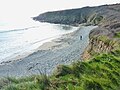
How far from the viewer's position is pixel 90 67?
1077cm

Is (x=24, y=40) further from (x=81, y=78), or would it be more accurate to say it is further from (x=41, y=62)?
(x=81, y=78)

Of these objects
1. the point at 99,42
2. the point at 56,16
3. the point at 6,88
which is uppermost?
the point at 6,88

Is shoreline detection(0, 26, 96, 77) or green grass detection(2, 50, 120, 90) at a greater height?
green grass detection(2, 50, 120, 90)

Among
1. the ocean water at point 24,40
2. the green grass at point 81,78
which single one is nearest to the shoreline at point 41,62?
the ocean water at point 24,40

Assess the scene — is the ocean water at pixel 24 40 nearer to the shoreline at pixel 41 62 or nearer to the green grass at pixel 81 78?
the shoreline at pixel 41 62

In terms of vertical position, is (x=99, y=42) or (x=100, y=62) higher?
(x=100, y=62)

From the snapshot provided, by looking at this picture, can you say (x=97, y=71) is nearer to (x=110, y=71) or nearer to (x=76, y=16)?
(x=110, y=71)

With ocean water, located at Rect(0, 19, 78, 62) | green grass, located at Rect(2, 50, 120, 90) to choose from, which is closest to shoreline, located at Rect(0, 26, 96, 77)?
ocean water, located at Rect(0, 19, 78, 62)

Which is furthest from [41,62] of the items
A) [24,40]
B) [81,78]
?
[24,40]

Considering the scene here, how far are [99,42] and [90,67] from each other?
11.2 metres

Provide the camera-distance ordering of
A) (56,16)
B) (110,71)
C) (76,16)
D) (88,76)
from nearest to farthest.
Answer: (88,76), (110,71), (76,16), (56,16)

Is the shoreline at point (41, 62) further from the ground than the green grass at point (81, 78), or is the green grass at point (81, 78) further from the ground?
the green grass at point (81, 78)

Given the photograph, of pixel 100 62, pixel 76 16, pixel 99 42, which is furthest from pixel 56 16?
pixel 100 62

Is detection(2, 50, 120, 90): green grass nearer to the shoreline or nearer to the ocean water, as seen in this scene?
the shoreline
